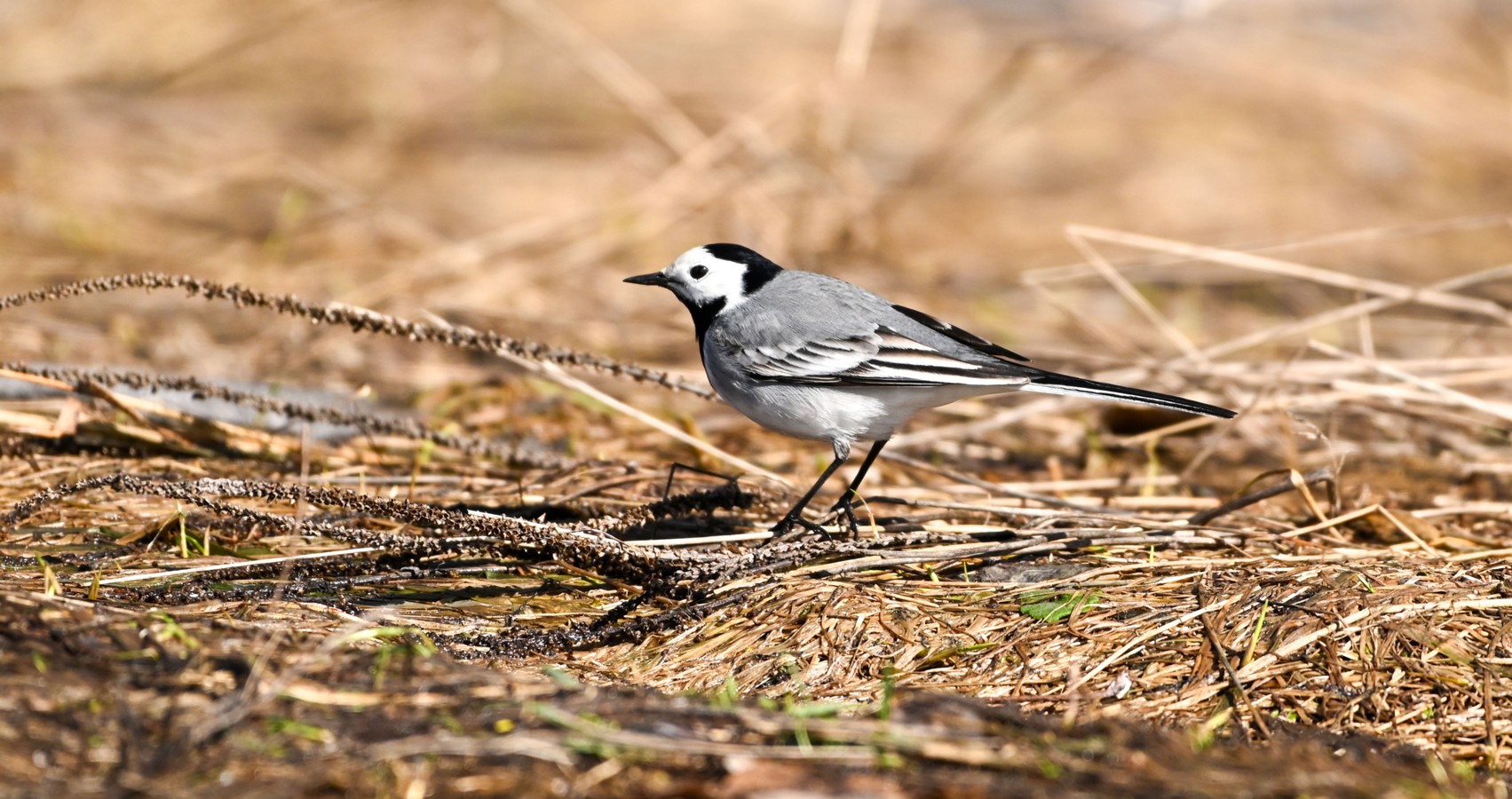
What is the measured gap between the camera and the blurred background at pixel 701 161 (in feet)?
24.2

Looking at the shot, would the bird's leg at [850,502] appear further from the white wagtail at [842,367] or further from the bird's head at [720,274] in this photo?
the bird's head at [720,274]

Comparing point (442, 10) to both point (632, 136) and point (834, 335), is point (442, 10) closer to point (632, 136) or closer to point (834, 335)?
point (632, 136)

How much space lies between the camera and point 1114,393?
3.83m

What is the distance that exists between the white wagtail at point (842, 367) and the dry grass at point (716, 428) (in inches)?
12.1

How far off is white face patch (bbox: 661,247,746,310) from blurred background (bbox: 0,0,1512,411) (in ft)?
4.79

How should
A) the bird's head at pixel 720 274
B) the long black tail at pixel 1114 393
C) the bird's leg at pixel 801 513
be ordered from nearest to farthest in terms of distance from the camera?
1. the long black tail at pixel 1114 393
2. the bird's leg at pixel 801 513
3. the bird's head at pixel 720 274

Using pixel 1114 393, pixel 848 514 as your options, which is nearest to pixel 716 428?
pixel 848 514

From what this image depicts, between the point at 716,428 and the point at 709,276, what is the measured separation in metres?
1.31

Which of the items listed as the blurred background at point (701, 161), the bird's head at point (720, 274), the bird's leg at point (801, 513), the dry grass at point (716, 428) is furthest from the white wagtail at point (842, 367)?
the blurred background at point (701, 161)

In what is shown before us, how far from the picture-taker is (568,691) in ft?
8.62

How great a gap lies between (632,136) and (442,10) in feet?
12.4

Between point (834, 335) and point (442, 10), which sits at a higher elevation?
point (442, 10)

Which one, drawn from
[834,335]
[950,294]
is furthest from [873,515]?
[950,294]

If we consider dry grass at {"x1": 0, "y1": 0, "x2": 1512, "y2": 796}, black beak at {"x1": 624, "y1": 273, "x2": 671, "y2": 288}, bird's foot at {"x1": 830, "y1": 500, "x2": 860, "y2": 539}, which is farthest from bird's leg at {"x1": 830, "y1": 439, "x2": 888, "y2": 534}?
black beak at {"x1": 624, "y1": 273, "x2": 671, "y2": 288}
